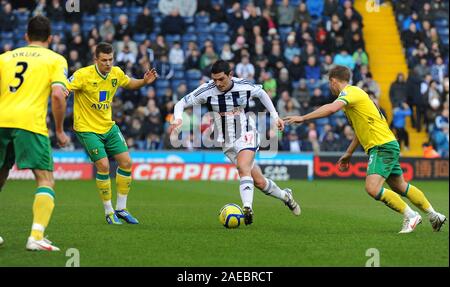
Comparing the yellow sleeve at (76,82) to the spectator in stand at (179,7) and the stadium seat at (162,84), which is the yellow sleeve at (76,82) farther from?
the spectator in stand at (179,7)

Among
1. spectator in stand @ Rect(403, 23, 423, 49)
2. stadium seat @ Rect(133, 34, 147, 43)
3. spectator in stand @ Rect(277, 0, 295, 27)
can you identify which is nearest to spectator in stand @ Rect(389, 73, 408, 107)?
spectator in stand @ Rect(403, 23, 423, 49)

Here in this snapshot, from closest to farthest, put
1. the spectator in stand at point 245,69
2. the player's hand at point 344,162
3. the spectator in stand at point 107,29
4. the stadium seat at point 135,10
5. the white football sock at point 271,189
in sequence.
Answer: the player's hand at point 344,162 → the white football sock at point 271,189 → the spectator in stand at point 245,69 → the spectator in stand at point 107,29 → the stadium seat at point 135,10

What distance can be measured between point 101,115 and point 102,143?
395 mm

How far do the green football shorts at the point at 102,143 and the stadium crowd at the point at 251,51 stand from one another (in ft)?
38.0

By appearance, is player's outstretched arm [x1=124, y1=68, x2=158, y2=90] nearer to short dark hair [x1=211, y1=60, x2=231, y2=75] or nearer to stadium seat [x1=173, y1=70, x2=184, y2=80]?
short dark hair [x1=211, y1=60, x2=231, y2=75]

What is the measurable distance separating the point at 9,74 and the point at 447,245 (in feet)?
16.9

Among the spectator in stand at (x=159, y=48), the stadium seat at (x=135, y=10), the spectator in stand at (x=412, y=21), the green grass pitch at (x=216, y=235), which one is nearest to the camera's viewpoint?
the green grass pitch at (x=216, y=235)

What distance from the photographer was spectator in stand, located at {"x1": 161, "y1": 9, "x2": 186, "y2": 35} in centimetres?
2822

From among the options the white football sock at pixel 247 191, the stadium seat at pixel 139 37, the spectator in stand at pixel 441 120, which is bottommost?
the white football sock at pixel 247 191

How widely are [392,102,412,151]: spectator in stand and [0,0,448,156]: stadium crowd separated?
0.04 m

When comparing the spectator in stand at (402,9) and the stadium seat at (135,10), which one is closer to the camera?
the stadium seat at (135,10)

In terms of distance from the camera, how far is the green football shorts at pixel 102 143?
39.3ft

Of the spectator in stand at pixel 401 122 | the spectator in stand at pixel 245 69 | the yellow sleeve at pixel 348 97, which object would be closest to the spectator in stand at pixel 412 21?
the spectator in stand at pixel 401 122
